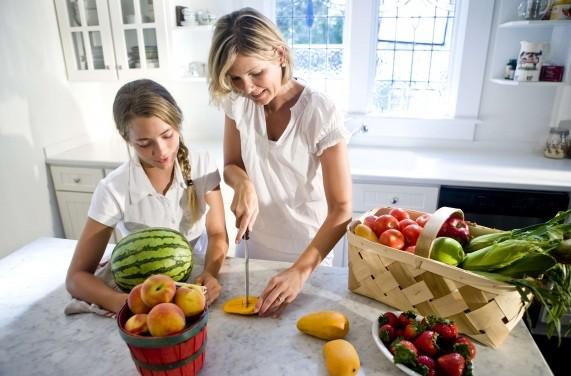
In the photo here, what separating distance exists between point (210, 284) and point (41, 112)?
6.57 feet

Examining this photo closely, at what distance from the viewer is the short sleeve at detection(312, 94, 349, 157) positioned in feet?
3.93

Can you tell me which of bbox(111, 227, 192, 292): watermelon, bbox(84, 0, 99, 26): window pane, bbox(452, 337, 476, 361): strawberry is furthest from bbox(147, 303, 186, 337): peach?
bbox(84, 0, 99, 26): window pane

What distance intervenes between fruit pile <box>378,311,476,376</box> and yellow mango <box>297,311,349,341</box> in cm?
9

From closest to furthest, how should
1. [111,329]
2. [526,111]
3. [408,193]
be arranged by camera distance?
[111,329]
[408,193]
[526,111]

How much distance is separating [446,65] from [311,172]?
1843 mm

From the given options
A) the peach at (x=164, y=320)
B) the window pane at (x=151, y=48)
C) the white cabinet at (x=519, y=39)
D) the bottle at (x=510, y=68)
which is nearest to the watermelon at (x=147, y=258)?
the peach at (x=164, y=320)

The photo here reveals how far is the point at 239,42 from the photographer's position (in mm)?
1062

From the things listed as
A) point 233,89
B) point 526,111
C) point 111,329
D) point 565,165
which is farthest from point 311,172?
point 526,111

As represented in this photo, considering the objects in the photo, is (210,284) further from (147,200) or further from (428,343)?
(428,343)

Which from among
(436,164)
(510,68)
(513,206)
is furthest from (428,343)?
(510,68)

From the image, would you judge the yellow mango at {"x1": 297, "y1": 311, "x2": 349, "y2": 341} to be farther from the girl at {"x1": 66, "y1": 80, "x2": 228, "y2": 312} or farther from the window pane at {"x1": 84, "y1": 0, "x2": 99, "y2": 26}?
the window pane at {"x1": 84, "y1": 0, "x2": 99, "y2": 26}

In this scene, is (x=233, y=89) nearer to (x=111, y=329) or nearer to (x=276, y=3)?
(x=111, y=329)

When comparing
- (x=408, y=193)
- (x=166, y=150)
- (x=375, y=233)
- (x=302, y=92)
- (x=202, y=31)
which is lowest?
(x=408, y=193)

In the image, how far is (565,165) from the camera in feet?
7.26
